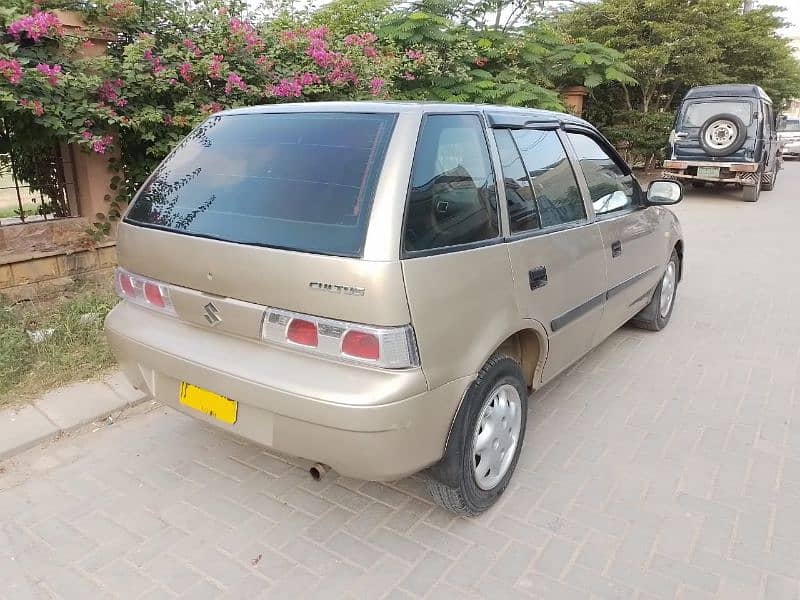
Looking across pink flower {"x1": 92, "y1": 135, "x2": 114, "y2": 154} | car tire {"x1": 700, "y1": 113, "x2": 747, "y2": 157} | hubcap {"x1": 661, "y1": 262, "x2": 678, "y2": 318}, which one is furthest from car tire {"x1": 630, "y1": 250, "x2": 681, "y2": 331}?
car tire {"x1": 700, "y1": 113, "x2": 747, "y2": 157}

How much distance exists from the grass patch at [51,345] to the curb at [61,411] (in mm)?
122

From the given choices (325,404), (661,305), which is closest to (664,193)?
(661,305)

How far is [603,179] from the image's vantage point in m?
3.83

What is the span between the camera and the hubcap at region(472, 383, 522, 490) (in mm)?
2641

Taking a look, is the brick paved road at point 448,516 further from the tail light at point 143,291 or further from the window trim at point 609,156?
the window trim at point 609,156

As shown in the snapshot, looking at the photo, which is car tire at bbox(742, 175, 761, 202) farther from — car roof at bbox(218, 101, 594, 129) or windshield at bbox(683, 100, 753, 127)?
car roof at bbox(218, 101, 594, 129)

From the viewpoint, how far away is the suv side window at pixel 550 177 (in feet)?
9.94

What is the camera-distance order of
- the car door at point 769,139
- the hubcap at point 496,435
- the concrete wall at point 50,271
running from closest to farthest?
the hubcap at point 496,435 < the concrete wall at point 50,271 < the car door at point 769,139

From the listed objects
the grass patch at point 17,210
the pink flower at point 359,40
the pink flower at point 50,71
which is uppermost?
the pink flower at point 359,40

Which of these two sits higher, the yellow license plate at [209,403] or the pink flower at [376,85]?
the pink flower at [376,85]

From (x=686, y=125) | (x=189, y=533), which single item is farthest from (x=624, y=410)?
(x=686, y=125)

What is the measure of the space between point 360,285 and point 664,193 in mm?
3086

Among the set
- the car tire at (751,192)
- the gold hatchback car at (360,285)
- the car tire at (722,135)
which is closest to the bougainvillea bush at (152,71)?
the gold hatchback car at (360,285)

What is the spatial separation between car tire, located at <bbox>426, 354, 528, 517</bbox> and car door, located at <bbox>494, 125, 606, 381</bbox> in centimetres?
32
